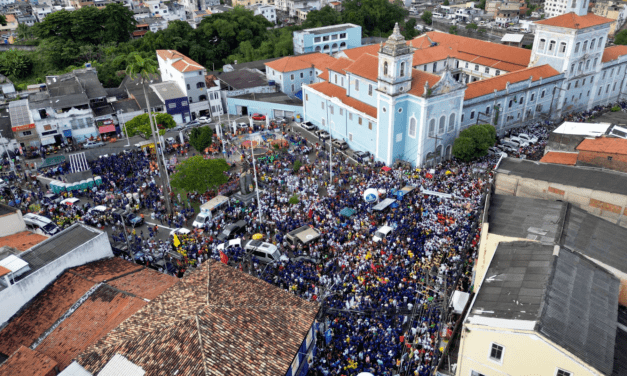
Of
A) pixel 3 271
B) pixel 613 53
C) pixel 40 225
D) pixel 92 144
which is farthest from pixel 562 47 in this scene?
pixel 3 271

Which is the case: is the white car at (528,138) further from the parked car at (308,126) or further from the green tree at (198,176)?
the green tree at (198,176)


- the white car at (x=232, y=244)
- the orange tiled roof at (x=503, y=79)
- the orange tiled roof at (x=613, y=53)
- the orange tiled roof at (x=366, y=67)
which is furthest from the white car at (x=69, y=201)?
the orange tiled roof at (x=613, y=53)

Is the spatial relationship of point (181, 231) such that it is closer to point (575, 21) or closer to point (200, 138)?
point (200, 138)

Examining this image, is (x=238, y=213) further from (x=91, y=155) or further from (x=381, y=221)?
(x=91, y=155)

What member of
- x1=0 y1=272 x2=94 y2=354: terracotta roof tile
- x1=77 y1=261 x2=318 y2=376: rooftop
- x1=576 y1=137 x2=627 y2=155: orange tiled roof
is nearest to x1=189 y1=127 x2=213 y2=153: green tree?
x1=0 y1=272 x2=94 y2=354: terracotta roof tile

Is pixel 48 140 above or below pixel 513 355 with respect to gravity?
below
